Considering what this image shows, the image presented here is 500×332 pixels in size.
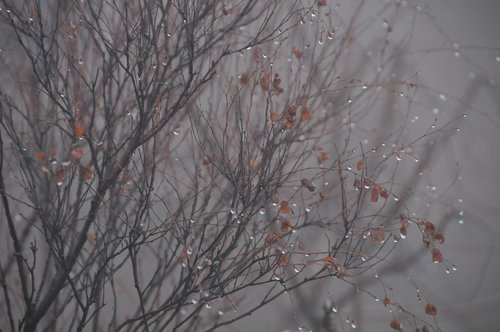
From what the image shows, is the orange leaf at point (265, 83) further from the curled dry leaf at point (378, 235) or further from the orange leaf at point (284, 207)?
the curled dry leaf at point (378, 235)

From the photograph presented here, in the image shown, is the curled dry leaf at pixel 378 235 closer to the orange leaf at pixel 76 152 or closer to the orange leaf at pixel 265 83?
the orange leaf at pixel 265 83

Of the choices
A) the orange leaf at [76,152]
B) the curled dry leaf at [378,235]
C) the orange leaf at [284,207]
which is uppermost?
the orange leaf at [76,152]

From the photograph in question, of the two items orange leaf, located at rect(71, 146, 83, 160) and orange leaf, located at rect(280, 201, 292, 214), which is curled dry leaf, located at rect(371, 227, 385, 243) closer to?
orange leaf, located at rect(280, 201, 292, 214)

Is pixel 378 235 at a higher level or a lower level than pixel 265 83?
lower

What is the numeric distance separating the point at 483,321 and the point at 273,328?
1778mm

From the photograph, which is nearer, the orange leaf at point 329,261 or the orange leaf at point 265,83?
the orange leaf at point 329,261

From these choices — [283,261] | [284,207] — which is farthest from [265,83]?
[283,261]

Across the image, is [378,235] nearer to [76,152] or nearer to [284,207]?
[284,207]

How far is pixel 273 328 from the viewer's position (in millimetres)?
4094

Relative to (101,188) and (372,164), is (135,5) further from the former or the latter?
(372,164)

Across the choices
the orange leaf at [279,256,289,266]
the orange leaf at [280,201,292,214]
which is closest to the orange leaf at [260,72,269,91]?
the orange leaf at [280,201,292,214]

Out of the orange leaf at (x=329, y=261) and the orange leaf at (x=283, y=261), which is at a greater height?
the orange leaf at (x=283, y=261)

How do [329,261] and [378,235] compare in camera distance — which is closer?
[329,261]

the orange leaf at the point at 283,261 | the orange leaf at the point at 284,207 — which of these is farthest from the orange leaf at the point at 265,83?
the orange leaf at the point at 283,261
